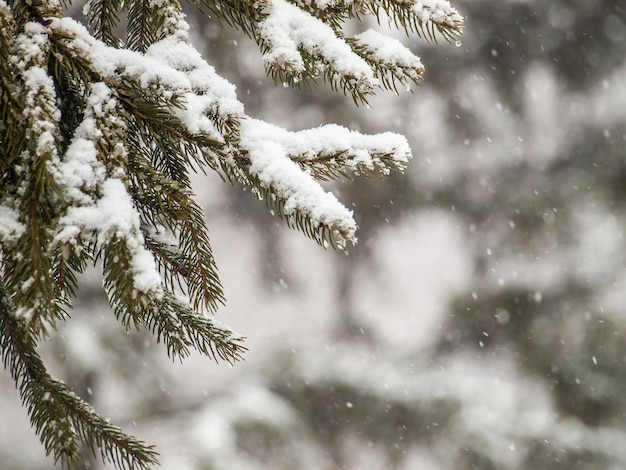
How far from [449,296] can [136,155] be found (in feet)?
17.2

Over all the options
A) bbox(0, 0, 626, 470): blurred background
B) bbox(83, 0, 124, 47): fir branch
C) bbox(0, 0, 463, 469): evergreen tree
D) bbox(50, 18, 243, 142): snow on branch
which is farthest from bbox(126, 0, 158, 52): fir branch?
bbox(0, 0, 626, 470): blurred background

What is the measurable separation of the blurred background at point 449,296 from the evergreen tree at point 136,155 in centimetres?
450

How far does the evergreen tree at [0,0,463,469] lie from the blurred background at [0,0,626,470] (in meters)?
4.50

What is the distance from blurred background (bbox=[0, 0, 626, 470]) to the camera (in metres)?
5.07

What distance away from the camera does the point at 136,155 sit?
2.33 feet

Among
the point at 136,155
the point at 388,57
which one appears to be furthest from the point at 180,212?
the point at 388,57

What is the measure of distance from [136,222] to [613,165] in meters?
5.70

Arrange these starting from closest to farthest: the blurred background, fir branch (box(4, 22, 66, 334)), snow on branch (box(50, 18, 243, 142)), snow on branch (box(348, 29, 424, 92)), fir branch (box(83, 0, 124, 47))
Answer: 1. fir branch (box(4, 22, 66, 334))
2. snow on branch (box(50, 18, 243, 142))
3. snow on branch (box(348, 29, 424, 92))
4. fir branch (box(83, 0, 124, 47))
5. the blurred background

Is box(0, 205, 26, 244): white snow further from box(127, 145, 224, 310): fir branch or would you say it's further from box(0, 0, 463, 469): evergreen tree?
box(127, 145, 224, 310): fir branch

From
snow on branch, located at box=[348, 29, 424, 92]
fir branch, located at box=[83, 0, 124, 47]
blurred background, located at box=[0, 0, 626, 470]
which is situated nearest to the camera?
snow on branch, located at box=[348, 29, 424, 92]

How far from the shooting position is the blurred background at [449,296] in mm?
5070

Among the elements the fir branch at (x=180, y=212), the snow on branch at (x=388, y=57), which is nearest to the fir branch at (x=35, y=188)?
the fir branch at (x=180, y=212)

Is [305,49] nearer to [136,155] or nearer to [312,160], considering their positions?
[312,160]

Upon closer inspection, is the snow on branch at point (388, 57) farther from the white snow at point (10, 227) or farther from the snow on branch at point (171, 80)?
the white snow at point (10, 227)
